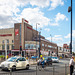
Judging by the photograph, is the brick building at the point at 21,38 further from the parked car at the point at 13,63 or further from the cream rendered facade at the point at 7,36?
the parked car at the point at 13,63

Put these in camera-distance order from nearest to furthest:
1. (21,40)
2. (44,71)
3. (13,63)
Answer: (44,71) < (13,63) < (21,40)

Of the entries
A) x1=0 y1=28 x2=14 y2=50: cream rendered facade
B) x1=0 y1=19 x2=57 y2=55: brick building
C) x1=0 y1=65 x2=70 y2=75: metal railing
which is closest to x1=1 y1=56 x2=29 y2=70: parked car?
x1=0 y1=65 x2=70 y2=75: metal railing

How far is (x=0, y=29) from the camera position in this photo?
94.8 m

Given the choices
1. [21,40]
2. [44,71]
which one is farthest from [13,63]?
[21,40]

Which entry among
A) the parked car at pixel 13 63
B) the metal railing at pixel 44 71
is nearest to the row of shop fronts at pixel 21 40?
the parked car at pixel 13 63

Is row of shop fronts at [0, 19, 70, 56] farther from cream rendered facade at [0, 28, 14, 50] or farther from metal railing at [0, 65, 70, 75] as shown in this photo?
metal railing at [0, 65, 70, 75]

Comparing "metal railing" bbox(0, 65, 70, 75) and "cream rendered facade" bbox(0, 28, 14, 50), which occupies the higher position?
"cream rendered facade" bbox(0, 28, 14, 50)

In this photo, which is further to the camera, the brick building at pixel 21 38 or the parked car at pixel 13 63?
the brick building at pixel 21 38

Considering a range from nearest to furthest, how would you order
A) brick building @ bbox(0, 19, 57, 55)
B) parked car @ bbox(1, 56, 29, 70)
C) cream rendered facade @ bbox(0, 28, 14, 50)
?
1. parked car @ bbox(1, 56, 29, 70)
2. brick building @ bbox(0, 19, 57, 55)
3. cream rendered facade @ bbox(0, 28, 14, 50)

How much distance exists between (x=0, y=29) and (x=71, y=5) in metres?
84.4

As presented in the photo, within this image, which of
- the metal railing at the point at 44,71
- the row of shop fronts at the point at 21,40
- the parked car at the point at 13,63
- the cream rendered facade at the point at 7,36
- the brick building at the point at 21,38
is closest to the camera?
the metal railing at the point at 44,71

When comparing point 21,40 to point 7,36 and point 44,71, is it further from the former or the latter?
point 44,71

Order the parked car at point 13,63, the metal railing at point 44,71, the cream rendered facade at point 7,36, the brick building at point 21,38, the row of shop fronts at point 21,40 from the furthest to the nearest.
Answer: the cream rendered facade at point 7,36
the brick building at point 21,38
the row of shop fronts at point 21,40
the parked car at point 13,63
the metal railing at point 44,71

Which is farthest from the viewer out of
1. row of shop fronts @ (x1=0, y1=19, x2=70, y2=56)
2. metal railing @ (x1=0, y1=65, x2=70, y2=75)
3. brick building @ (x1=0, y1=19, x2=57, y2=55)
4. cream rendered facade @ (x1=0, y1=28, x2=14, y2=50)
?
cream rendered facade @ (x1=0, y1=28, x2=14, y2=50)
